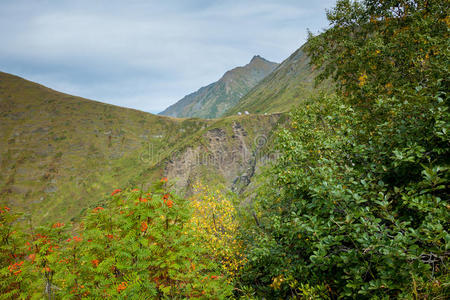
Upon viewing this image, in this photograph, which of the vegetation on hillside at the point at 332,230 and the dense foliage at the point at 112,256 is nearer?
the vegetation on hillside at the point at 332,230

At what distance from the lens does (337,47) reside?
582 inches

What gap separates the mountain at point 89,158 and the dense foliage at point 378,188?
10798 centimetres

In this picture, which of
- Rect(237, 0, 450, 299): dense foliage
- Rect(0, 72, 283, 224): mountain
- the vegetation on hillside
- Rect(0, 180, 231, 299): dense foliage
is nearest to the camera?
Rect(237, 0, 450, 299): dense foliage

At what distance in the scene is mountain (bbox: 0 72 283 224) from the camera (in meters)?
138

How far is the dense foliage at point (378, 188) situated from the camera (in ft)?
11.4

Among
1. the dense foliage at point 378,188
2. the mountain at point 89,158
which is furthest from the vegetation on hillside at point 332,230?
the mountain at point 89,158

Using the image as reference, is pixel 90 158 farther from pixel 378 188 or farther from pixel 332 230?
pixel 378 188

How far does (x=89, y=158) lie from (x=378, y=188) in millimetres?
210077

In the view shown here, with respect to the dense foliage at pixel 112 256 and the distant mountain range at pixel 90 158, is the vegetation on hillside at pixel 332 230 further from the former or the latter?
the distant mountain range at pixel 90 158

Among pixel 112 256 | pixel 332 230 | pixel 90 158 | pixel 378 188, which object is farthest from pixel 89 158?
pixel 378 188

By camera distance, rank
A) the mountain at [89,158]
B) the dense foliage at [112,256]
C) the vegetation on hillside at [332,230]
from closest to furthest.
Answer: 1. the vegetation on hillside at [332,230]
2. the dense foliage at [112,256]
3. the mountain at [89,158]

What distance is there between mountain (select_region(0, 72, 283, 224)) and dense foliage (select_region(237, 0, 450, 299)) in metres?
108

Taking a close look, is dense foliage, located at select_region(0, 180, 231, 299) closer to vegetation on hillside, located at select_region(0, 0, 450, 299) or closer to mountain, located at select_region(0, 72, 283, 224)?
vegetation on hillside, located at select_region(0, 0, 450, 299)

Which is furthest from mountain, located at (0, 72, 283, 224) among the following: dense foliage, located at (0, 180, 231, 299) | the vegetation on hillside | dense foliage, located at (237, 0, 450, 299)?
dense foliage, located at (0, 180, 231, 299)
